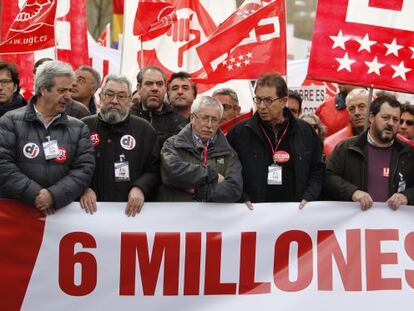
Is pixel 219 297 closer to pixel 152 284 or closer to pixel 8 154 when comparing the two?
pixel 152 284

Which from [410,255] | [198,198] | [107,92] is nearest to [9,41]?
[107,92]

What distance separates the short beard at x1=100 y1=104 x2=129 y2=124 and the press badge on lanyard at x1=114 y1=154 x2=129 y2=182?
0.28 metres

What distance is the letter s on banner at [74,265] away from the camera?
22.8ft

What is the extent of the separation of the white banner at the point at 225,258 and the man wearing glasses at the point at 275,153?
16 centimetres

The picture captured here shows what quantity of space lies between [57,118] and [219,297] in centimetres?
167

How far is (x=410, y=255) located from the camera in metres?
7.31

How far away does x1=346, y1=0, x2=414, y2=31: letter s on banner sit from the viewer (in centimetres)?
785

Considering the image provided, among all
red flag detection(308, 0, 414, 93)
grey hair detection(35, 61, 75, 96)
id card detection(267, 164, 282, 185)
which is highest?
red flag detection(308, 0, 414, 93)

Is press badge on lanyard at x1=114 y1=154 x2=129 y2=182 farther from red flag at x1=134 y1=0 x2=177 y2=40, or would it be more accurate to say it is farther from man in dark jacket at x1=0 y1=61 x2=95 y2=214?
red flag at x1=134 y1=0 x2=177 y2=40

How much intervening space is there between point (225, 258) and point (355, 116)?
262cm

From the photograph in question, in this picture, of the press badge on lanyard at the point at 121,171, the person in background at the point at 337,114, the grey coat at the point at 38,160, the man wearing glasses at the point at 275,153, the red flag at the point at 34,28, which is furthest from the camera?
the person in background at the point at 337,114

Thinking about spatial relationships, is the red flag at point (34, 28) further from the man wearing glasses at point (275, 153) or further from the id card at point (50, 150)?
the id card at point (50, 150)

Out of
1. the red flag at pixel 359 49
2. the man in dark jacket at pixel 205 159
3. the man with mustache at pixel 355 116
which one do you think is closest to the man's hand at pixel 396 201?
the red flag at pixel 359 49

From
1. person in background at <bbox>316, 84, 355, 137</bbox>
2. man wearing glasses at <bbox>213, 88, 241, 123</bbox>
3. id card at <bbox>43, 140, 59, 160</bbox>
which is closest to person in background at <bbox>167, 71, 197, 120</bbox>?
man wearing glasses at <bbox>213, 88, 241, 123</bbox>
